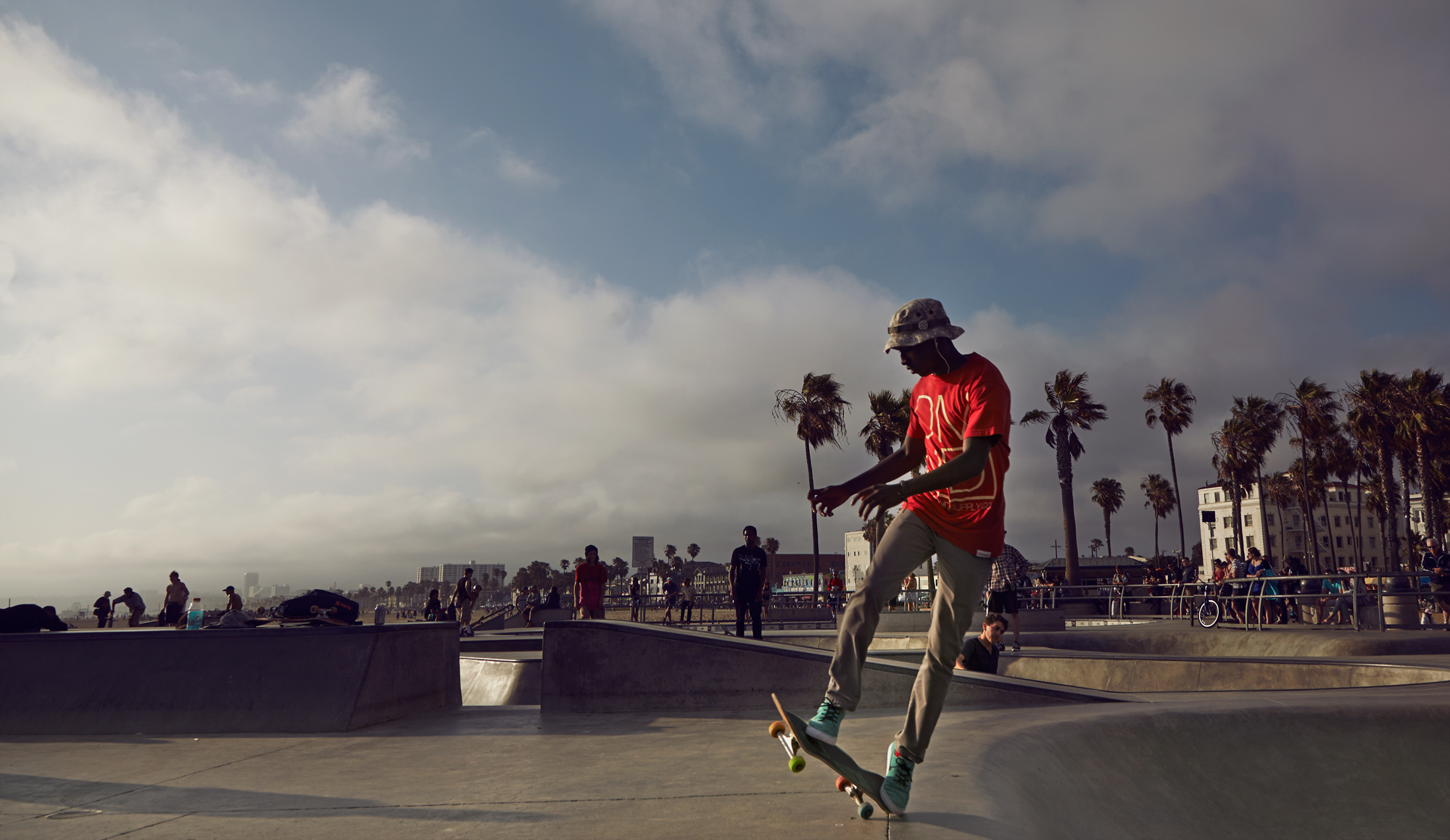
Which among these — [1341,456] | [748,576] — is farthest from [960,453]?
[1341,456]

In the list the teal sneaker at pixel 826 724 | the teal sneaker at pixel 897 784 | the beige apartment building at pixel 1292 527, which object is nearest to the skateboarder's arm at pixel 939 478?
the teal sneaker at pixel 826 724

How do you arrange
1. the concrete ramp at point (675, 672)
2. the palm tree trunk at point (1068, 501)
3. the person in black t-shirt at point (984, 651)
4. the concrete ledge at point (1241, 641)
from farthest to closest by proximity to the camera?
1. the palm tree trunk at point (1068, 501)
2. the concrete ledge at point (1241, 641)
3. the person in black t-shirt at point (984, 651)
4. the concrete ramp at point (675, 672)

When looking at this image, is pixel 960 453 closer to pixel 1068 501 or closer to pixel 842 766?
pixel 842 766

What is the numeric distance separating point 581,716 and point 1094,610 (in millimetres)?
23493

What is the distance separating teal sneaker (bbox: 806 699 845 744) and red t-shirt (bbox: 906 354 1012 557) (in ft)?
2.47

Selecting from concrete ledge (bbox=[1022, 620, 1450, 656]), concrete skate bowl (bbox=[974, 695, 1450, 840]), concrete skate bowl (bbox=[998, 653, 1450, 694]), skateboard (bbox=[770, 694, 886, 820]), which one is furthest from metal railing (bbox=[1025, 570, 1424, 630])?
skateboard (bbox=[770, 694, 886, 820])

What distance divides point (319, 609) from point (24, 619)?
2.90 meters

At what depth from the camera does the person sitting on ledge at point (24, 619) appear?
24.5ft

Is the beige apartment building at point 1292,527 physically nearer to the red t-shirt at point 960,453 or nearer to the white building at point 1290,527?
the white building at point 1290,527

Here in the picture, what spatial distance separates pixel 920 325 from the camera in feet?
10.6

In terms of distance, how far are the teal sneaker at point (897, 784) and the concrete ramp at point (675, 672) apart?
3536 mm

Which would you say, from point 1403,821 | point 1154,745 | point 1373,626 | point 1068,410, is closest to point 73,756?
point 1154,745

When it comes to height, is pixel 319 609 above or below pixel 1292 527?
above

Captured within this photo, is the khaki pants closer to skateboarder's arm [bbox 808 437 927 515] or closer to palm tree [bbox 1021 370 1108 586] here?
skateboarder's arm [bbox 808 437 927 515]
